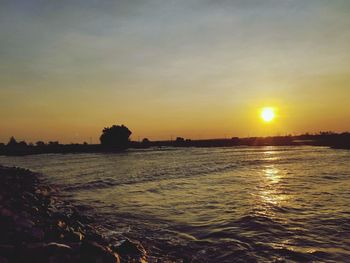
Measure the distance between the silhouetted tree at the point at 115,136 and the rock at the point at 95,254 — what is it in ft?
452

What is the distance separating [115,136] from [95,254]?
459ft

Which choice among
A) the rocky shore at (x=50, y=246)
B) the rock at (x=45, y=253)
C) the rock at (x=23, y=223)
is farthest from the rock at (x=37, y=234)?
the rock at (x=45, y=253)

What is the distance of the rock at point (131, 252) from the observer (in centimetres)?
903

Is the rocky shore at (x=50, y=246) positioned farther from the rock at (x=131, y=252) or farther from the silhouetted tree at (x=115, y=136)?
the silhouetted tree at (x=115, y=136)

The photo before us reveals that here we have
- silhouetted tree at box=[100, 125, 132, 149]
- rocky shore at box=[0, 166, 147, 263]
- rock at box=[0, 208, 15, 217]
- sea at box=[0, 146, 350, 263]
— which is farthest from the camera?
silhouetted tree at box=[100, 125, 132, 149]

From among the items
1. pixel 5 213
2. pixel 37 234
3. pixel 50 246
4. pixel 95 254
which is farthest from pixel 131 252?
pixel 5 213

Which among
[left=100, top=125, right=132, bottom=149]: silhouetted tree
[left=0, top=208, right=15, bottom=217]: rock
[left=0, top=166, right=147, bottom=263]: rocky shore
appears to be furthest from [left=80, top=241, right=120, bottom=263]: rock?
[left=100, top=125, right=132, bottom=149]: silhouetted tree

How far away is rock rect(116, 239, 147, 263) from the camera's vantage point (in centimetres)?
903

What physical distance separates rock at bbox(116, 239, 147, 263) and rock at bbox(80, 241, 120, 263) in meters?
1.32

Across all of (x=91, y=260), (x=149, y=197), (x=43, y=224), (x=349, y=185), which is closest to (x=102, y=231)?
(x=43, y=224)

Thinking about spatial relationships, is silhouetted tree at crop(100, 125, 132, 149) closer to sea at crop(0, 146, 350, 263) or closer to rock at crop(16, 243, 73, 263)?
sea at crop(0, 146, 350, 263)

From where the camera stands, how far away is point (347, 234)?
11406mm

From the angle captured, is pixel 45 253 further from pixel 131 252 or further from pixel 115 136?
pixel 115 136

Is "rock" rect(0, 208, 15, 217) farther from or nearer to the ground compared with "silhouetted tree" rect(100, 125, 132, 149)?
nearer to the ground
